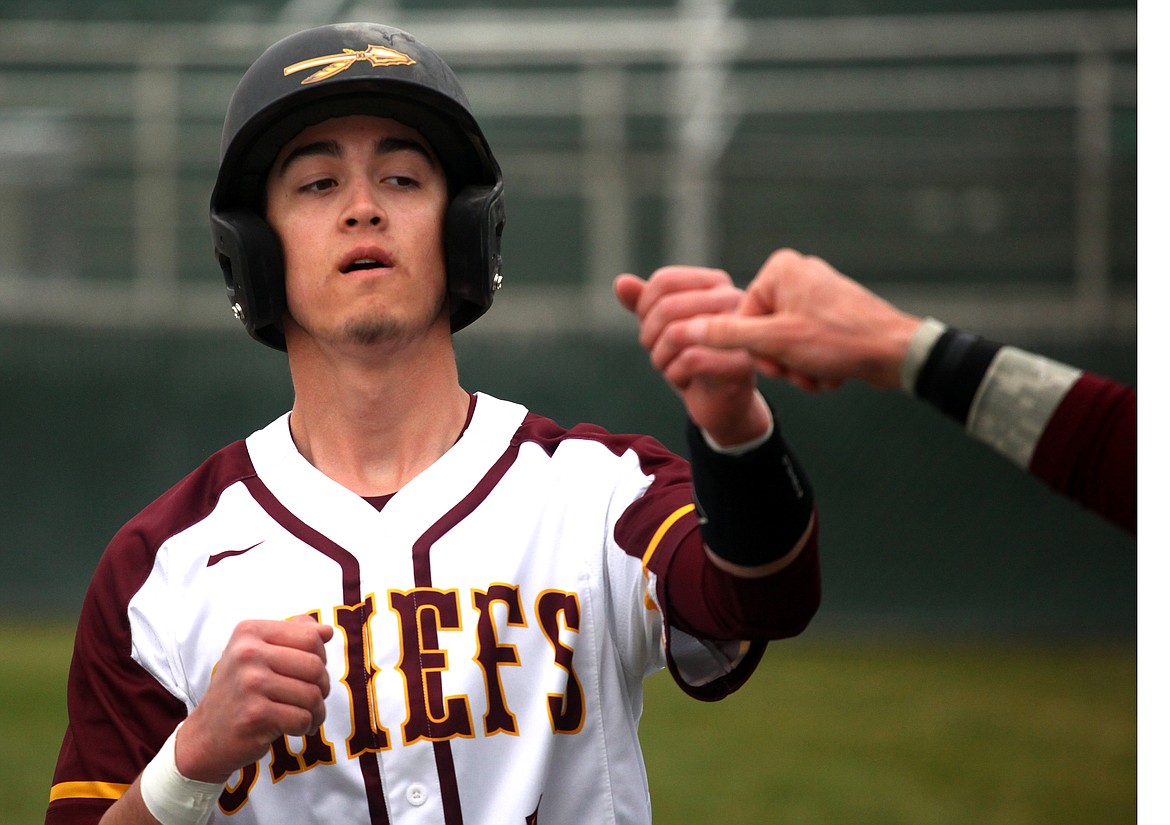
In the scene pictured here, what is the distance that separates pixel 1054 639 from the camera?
26.2 feet

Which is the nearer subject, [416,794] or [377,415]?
[416,794]

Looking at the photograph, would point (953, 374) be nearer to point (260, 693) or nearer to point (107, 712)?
point (260, 693)

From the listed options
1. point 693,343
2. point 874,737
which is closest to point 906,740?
point 874,737

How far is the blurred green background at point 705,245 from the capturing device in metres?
8.04

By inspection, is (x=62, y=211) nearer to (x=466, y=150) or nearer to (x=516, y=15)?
(x=516, y=15)

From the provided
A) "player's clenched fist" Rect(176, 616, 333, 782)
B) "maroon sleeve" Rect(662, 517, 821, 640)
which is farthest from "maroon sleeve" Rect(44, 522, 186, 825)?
"maroon sleeve" Rect(662, 517, 821, 640)

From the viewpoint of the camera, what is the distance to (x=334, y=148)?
235 centimetres

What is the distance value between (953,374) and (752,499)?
41cm

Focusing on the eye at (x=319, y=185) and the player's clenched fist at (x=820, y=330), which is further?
the eye at (x=319, y=185)

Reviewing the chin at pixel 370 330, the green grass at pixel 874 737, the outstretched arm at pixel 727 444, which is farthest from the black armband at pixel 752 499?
the green grass at pixel 874 737

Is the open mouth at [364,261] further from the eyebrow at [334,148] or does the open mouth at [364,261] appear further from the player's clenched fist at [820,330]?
the player's clenched fist at [820,330]

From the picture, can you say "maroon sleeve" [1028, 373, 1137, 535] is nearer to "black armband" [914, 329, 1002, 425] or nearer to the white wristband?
"black armband" [914, 329, 1002, 425]

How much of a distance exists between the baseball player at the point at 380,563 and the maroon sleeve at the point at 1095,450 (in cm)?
51

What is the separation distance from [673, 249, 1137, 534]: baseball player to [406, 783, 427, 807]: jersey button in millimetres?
967
